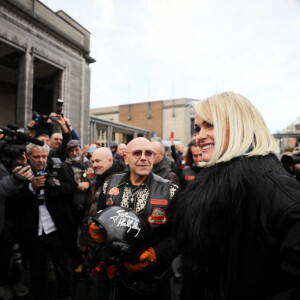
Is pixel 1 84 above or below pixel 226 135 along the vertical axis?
above

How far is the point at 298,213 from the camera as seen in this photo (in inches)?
33.3

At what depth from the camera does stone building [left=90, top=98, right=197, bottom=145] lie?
3862cm

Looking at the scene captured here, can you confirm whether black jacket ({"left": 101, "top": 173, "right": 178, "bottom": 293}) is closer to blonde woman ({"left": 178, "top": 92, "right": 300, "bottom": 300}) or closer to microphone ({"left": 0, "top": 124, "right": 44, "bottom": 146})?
blonde woman ({"left": 178, "top": 92, "right": 300, "bottom": 300})

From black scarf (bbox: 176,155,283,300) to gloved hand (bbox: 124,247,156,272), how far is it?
1.65ft

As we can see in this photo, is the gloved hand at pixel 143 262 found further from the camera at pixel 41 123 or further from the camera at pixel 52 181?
the camera at pixel 41 123

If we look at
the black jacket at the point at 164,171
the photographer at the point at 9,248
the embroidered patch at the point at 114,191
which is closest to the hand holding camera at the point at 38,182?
the photographer at the point at 9,248

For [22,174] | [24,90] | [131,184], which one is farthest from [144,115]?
[131,184]

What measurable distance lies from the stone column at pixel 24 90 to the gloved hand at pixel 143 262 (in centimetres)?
1375

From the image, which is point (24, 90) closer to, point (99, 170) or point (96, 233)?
point (99, 170)

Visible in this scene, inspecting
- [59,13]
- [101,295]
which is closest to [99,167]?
[101,295]

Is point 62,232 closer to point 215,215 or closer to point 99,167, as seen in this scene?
point 99,167

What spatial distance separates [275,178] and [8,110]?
22.3 m

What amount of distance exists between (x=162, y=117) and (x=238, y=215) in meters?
40.8

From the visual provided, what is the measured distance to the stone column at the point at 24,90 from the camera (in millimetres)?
13102
